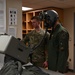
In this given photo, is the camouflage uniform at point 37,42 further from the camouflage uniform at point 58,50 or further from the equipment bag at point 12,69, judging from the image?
the equipment bag at point 12,69

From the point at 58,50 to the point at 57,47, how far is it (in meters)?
0.04

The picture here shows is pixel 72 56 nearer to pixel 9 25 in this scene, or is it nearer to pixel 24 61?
pixel 9 25

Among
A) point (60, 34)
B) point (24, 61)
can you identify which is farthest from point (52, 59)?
point (24, 61)

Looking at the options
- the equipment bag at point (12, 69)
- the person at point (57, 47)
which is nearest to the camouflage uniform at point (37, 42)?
the person at point (57, 47)

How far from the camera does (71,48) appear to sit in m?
5.78

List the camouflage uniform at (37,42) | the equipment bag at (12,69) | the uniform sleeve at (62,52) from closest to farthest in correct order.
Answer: the equipment bag at (12,69), the uniform sleeve at (62,52), the camouflage uniform at (37,42)

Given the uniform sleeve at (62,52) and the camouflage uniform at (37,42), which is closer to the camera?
the uniform sleeve at (62,52)

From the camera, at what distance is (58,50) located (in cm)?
180

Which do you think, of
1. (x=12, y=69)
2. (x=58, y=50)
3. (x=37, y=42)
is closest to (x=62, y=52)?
(x=58, y=50)


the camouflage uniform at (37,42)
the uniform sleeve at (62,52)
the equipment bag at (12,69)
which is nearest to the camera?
the equipment bag at (12,69)

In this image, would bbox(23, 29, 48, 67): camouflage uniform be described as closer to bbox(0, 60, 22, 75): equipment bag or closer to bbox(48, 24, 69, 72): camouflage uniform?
bbox(48, 24, 69, 72): camouflage uniform

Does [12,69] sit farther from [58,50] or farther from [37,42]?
[37,42]

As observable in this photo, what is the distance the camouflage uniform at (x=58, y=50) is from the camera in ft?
5.65

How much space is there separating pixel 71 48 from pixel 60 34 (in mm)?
4086
